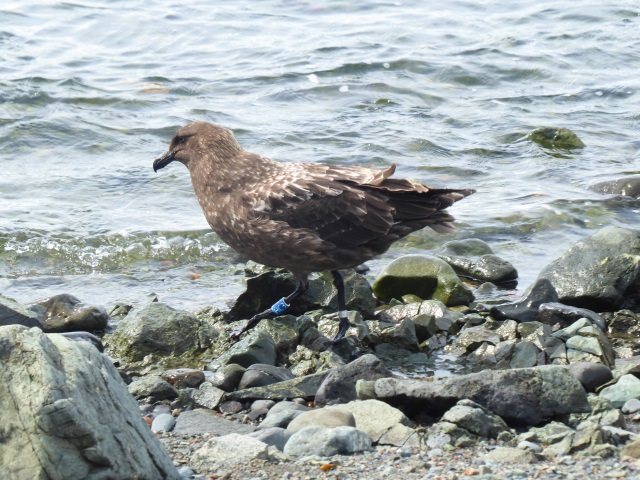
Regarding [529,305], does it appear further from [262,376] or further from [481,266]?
[262,376]

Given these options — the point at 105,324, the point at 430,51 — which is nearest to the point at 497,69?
the point at 430,51

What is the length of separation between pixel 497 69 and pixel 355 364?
10003 mm

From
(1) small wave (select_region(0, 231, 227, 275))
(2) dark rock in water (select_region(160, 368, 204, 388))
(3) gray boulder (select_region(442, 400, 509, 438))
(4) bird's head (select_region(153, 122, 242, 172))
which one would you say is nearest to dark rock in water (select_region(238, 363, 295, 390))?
(2) dark rock in water (select_region(160, 368, 204, 388))

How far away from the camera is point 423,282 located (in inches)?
277

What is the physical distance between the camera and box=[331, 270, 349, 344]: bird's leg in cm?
617

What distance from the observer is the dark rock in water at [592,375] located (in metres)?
5.11

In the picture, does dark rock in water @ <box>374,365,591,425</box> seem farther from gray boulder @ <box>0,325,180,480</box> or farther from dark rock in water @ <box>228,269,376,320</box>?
dark rock in water @ <box>228,269,376,320</box>

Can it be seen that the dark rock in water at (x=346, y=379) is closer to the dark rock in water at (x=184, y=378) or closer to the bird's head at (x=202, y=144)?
the dark rock in water at (x=184, y=378)

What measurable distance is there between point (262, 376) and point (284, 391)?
0.82ft

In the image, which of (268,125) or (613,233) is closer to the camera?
(613,233)

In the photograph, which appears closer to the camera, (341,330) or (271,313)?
(341,330)

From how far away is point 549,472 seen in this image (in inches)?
152

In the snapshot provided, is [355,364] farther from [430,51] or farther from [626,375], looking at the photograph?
[430,51]

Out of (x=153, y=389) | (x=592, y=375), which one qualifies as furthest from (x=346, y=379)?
(x=592, y=375)
